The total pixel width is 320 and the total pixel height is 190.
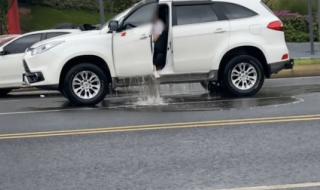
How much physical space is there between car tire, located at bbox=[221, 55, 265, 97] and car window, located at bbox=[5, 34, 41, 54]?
475 cm

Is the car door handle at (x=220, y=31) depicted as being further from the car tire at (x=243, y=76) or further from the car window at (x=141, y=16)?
the car window at (x=141, y=16)

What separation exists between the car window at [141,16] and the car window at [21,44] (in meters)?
3.66

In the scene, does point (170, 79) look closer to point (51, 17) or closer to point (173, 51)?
point (173, 51)

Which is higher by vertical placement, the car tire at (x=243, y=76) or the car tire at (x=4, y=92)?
the car tire at (x=243, y=76)

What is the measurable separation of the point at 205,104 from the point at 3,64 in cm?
503

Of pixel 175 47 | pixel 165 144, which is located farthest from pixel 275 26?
pixel 165 144

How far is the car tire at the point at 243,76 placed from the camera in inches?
481

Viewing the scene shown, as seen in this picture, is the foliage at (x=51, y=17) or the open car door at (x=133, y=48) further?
the foliage at (x=51, y=17)

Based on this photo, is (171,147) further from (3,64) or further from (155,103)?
(3,64)

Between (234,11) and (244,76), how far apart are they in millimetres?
1183

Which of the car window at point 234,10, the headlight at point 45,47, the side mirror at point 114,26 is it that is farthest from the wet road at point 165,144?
the car window at point 234,10

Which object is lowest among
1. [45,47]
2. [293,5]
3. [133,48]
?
[133,48]

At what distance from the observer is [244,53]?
1234 cm

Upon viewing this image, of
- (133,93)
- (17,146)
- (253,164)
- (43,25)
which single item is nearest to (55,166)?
(17,146)
